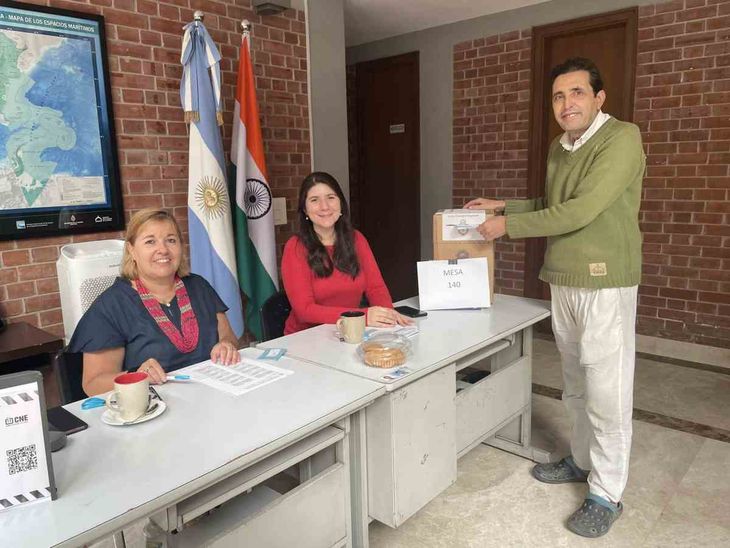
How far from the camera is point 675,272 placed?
3.87m

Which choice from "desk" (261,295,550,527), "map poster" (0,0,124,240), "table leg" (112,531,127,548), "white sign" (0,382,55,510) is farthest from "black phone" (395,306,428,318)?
"map poster" (0,0,124,240)

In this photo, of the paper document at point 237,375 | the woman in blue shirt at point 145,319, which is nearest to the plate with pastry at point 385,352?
the paper document at point 237,375

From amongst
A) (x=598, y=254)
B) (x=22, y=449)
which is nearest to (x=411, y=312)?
(x=598, y=254)

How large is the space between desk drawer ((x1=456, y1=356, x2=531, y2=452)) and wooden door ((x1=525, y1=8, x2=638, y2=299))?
2.13 metres

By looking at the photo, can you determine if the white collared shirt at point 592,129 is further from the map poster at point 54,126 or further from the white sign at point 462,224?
the map poster at point 54,126

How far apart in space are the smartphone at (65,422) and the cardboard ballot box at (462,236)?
1.59 m

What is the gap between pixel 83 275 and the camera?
2.19 meters

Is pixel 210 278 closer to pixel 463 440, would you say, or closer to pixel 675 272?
pixel 463 440

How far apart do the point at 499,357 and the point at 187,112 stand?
2.02m

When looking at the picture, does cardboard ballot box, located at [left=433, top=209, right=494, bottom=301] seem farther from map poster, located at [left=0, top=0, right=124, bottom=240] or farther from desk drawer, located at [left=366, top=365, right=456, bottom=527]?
map poster, located at [left=0, top=0, right=124, bottom=240]

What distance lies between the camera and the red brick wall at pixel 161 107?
2719mm

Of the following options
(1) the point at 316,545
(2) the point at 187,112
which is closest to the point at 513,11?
(2) the point at 187,112

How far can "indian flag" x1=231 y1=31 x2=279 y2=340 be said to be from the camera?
10.5ft

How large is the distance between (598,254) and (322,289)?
1113 millimetres
